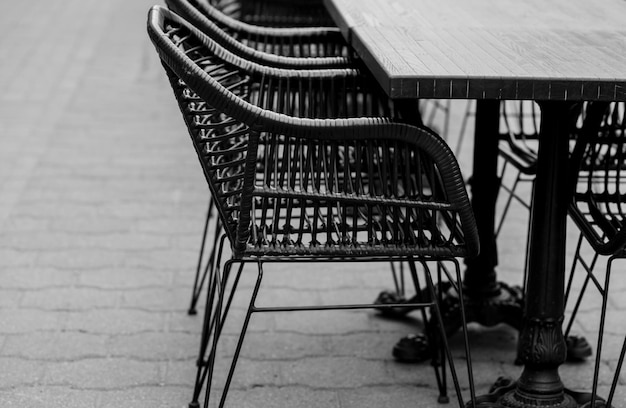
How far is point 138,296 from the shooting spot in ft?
12.3

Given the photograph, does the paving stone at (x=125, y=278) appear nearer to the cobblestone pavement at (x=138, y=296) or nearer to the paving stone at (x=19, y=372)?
the cobblestone pavement at (x=138, y=296)

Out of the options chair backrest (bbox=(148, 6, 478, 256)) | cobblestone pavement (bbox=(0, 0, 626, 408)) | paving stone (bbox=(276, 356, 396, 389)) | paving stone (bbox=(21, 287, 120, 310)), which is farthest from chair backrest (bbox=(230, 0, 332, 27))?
chair backrest (bbox=(148, 6, 478, 256))

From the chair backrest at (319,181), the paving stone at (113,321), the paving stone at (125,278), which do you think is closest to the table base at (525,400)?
the chair backrest at (319,181)

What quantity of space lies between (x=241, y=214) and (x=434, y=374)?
106cm

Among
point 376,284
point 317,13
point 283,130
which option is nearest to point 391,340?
point 376,284

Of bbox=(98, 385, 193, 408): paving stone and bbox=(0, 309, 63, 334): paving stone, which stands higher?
bbox=(98, 385, 193, 408): paving stone

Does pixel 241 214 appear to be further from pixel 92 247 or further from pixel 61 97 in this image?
pixel 61 97

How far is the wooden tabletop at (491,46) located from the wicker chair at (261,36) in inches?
5.2

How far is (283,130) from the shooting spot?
228 cm

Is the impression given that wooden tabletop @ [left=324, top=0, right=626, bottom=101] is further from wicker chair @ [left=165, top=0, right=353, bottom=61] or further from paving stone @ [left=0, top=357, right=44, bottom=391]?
paving stone @ [left=0, top=357, right=44, bottom=391]

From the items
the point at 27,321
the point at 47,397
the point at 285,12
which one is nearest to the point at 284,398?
the point at 47,397

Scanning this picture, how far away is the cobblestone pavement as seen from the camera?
308 centimetres

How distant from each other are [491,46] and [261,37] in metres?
1.18

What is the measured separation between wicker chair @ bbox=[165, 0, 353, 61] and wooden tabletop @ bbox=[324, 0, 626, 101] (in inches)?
5.2
